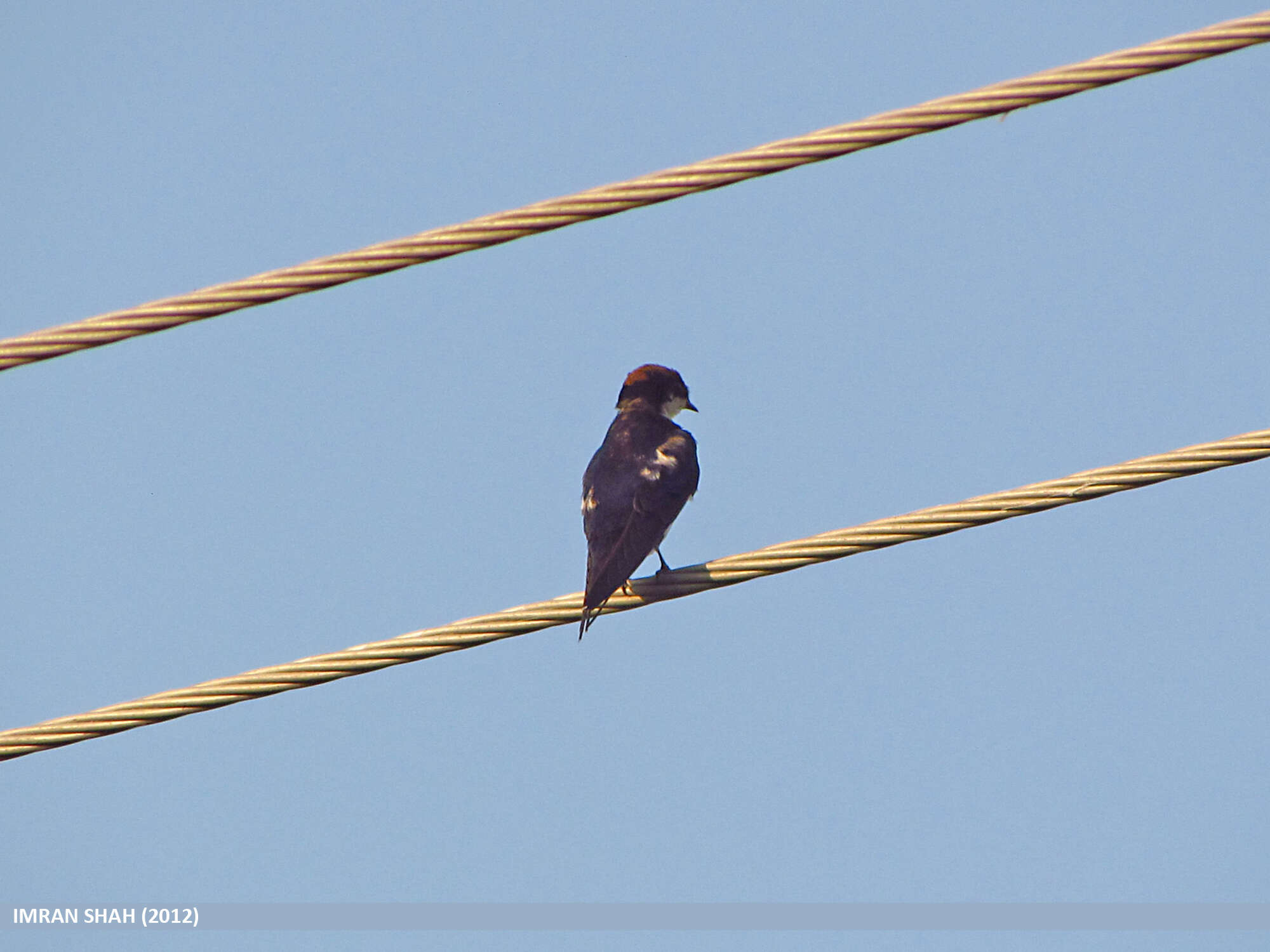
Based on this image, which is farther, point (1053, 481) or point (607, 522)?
point (607, 522)

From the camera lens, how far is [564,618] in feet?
17.4

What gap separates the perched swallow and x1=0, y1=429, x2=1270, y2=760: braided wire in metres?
1.22

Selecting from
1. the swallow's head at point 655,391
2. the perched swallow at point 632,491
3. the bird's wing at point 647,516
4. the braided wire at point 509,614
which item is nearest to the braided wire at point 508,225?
the braided wire at point 509,614

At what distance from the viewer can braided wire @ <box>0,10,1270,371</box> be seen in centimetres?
450

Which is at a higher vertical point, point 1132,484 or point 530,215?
point 530,215

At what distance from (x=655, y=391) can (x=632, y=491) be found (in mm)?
1665

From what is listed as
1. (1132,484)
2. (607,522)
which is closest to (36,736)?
(607,522)

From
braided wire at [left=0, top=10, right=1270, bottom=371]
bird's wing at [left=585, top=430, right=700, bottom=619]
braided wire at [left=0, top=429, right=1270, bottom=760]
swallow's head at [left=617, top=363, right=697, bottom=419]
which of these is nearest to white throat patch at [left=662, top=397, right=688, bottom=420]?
swallow's head at [left=617, top=363, right=697, bottom=419]

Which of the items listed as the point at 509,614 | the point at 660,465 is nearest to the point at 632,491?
the point at 660,465

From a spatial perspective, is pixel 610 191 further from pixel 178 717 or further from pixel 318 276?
pixel 178 717

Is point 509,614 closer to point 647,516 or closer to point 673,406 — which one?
point 647,516

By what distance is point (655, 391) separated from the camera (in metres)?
8.99

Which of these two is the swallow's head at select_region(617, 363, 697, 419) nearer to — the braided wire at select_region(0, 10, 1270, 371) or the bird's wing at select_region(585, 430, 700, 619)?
the bird's wing at select_region(585, 430, 700, 619)

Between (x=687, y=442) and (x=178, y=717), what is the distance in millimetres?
3769
